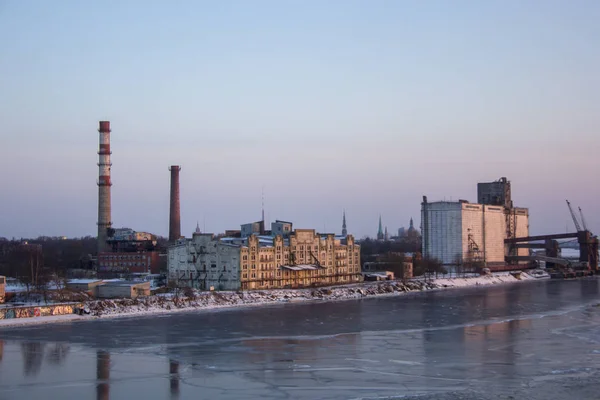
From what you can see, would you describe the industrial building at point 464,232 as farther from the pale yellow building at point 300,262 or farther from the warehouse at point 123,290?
the warehouse at point 123,290

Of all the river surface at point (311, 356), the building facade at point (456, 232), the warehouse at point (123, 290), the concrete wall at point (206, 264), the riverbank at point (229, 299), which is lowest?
the river surface at point (311, 356)

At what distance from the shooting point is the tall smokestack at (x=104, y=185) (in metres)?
63.8

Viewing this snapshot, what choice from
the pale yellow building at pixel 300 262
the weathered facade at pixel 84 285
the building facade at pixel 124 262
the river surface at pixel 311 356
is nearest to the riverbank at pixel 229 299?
the river surface at pixel 311 356

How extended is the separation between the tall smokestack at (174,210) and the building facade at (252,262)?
12.7 metres

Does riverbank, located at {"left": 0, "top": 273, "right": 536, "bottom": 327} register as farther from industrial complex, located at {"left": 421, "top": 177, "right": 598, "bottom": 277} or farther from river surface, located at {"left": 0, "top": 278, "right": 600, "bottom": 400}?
industrial complex, located at {"left": 421, "top": 177, "right": 598, "bottom": 277}

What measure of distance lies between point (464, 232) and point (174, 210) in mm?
31549

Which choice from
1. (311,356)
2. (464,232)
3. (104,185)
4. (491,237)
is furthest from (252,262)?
(491,237)

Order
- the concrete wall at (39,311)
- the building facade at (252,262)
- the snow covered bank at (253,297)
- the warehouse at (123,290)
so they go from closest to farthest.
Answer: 1. the concrete wall at (39,311)
2. the snow covered bank at (253,297)
3. the warehouse at (123,290)
4. the building facade at (252,262)

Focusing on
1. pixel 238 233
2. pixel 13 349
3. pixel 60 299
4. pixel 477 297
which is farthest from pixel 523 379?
pixel 238 233

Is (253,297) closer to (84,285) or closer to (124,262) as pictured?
(84,285)

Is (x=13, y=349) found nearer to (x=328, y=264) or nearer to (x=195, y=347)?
(x=195, y=347)

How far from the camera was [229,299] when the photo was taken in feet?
144

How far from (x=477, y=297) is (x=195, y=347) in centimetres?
2804

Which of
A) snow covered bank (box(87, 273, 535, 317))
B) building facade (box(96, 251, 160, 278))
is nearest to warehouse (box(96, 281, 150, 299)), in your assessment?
snow covered bank (box(87, 273, 535, 317))
